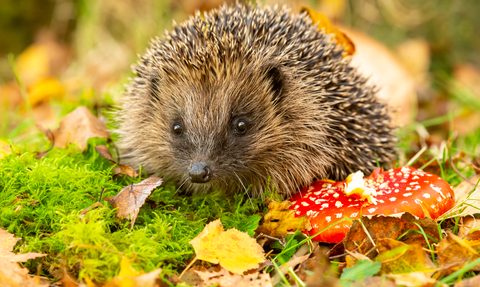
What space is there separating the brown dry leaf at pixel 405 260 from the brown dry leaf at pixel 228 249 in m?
0.76

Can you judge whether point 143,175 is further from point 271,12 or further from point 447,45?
point 447,45

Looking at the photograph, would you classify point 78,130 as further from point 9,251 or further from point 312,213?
point 312,213

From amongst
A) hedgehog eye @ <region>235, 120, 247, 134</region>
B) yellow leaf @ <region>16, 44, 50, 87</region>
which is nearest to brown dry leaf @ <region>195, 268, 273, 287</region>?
hedgehog eye @ <region>235, 120, 247, 134</region>

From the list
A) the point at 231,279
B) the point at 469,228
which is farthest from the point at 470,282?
the point at 231,279

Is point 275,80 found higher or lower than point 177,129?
higher

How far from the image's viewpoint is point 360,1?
8.20 meters

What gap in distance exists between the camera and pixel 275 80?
137 inches

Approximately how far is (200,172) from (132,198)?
527 mm

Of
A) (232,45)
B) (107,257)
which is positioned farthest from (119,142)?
(107,257)

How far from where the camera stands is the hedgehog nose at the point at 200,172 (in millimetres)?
2965

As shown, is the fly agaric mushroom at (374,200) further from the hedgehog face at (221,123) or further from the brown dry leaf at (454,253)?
the hedgehog face at (221,123)

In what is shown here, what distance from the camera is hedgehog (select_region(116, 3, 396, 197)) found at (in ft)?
10.8

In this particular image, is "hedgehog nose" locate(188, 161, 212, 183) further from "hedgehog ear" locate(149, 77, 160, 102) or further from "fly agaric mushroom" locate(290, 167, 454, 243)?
"hedgehog ear" locate(149, 77, 160, 102)

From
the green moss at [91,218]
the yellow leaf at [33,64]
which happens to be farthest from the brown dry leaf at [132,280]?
the yellow leaf at [33,64]
